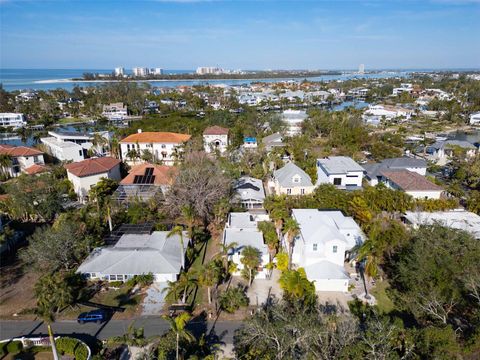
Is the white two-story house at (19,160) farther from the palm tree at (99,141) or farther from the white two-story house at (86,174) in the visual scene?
the white two-story house at (86,174)

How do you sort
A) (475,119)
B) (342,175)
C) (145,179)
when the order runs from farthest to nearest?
(475,119), (342,175), (145,179)

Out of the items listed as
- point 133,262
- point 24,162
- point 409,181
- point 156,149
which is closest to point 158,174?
point 133,262

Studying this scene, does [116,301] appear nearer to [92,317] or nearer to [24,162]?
[92,317]

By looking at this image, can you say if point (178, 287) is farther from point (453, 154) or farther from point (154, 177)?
point (453, 154)

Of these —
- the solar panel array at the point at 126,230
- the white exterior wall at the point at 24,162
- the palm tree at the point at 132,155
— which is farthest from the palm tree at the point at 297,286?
the white exterior wall at the point at 24,162

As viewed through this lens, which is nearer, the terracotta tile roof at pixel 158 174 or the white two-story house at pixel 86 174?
the terracotta tile roof at pixel 158 174

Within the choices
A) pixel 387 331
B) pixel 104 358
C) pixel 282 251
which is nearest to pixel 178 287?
pixel 104 358

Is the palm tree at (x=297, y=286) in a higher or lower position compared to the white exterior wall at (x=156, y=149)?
lower
